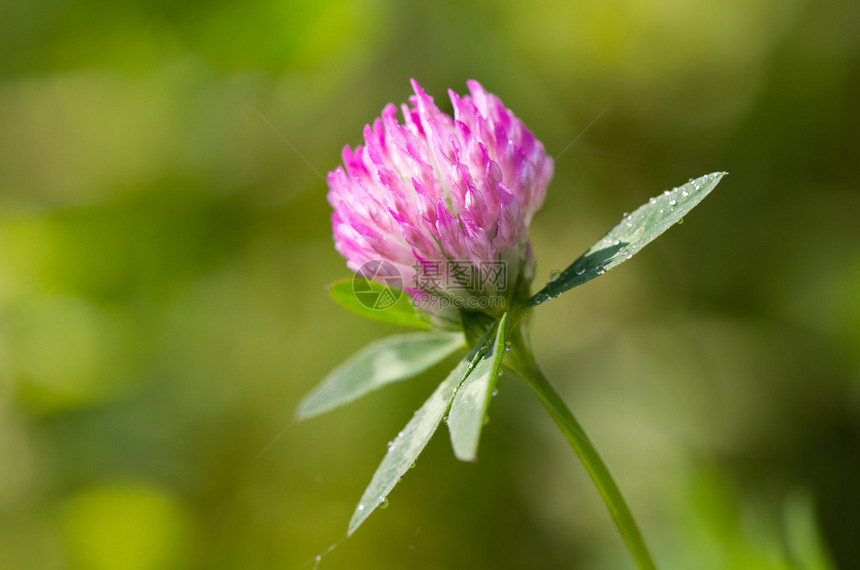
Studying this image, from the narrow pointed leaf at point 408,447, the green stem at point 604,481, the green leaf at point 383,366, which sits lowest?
the green stem at point 604,481

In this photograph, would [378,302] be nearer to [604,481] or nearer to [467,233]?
[467,233]

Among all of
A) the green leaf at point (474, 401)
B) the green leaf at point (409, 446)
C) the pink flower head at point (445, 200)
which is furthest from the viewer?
the pink flower head at point (445, 200)

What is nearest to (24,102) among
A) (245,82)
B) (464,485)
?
(245,82)

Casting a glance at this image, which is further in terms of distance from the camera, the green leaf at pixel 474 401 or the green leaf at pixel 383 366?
the green leaf at pixel 383 366

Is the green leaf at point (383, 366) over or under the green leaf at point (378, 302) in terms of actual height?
under

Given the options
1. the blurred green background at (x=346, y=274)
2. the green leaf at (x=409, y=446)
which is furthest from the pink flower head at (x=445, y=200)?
the blurred green background at (x=346, y=274)

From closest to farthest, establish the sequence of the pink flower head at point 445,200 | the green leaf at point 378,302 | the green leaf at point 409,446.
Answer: the green leaf at point 409,446, the pink flower head at point 445,200, the green leaf at point 378,302

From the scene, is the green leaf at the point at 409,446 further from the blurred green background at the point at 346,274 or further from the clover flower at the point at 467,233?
the blurred green background at the point at 346,274
